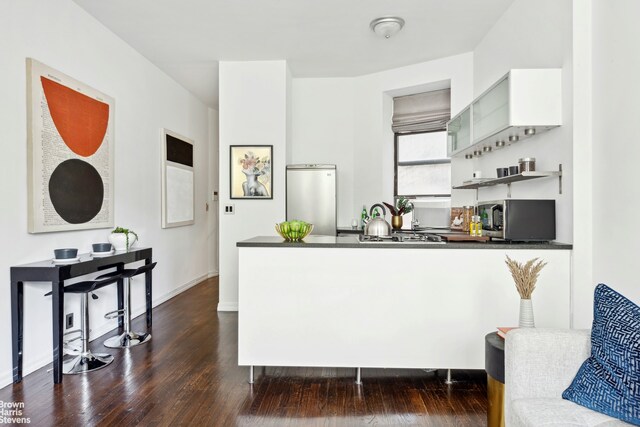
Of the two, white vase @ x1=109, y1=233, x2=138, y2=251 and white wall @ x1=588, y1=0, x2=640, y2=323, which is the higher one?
white wall @ x1=588, y1=0, x2=640, y2=323

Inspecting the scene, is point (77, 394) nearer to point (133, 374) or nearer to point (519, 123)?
point (133, 374)

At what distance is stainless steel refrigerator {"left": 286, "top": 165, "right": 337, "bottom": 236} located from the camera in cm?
462

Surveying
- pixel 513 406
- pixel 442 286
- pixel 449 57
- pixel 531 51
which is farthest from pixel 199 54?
pixel 513 406

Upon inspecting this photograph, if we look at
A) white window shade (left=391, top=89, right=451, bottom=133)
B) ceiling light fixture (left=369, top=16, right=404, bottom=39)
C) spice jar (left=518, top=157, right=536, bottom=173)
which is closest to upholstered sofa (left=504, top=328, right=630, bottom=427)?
spice jar (left=518, top=157, right=536, bottom=173)

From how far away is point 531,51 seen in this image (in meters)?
2.96

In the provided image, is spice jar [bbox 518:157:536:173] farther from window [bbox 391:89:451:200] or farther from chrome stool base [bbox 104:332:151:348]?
chrome stool base [bbox 104:332:151:348]

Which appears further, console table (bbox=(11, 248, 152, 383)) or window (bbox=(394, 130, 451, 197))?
window (bbox=(394, 130, 451, 197))

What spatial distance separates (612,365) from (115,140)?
4.10 metres

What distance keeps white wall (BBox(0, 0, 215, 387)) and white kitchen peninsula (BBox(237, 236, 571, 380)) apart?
1.55 metres

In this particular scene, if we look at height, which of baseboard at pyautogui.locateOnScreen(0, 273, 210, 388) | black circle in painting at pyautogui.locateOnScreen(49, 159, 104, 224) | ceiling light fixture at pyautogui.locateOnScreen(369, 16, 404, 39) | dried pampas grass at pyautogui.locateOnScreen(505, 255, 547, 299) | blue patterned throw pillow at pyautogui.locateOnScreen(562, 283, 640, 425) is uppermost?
ceiling light fixture at pyautogui.locateOnScreen(369, 16, 404, 39)

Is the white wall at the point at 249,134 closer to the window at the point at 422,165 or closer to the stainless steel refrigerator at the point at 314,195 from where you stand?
the stainless steel refrigerator at the point at 314,195

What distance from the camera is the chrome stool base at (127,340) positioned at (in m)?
3.30

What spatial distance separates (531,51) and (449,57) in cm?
156

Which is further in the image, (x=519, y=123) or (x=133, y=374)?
(x=133, y=374)
